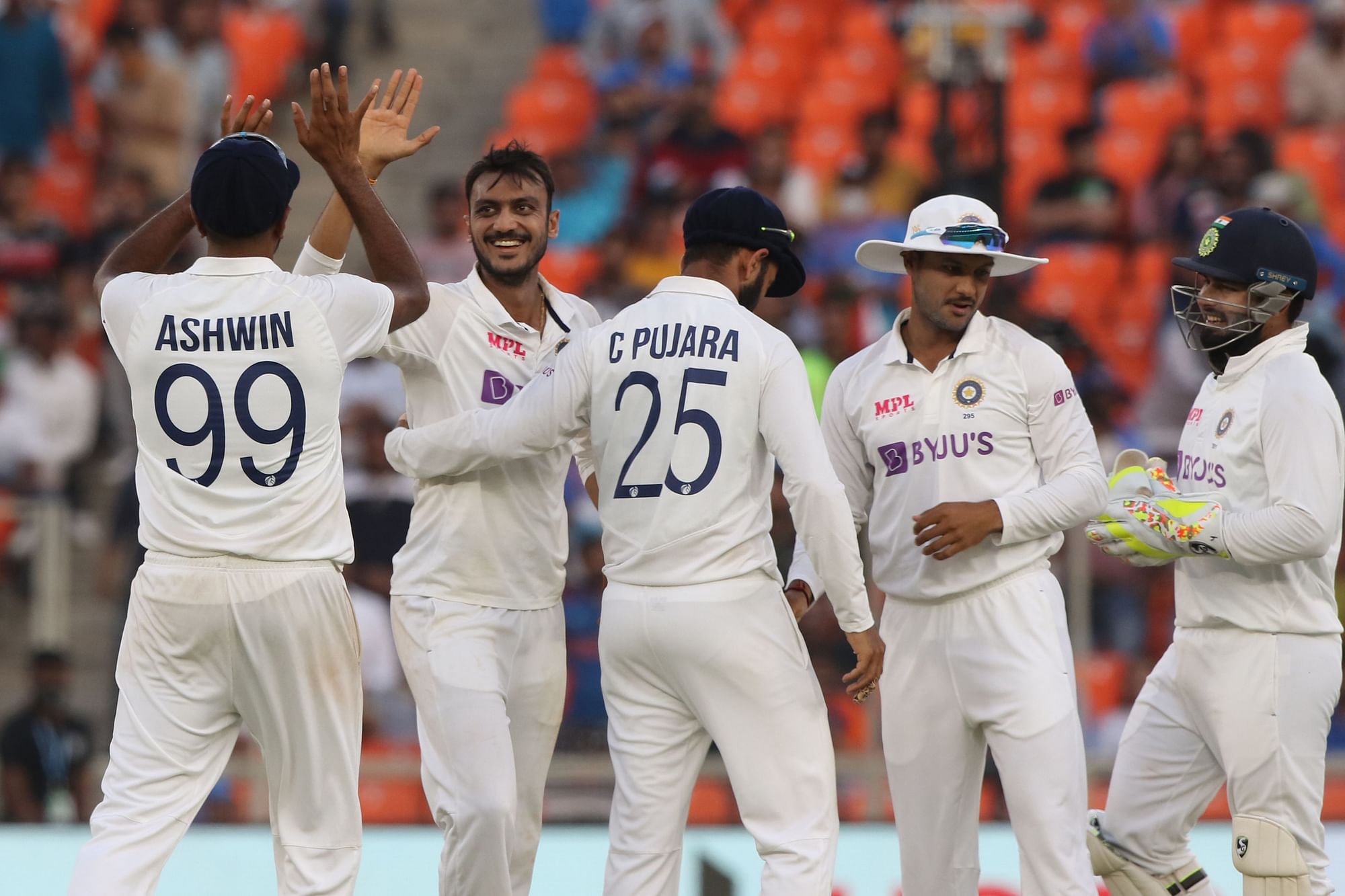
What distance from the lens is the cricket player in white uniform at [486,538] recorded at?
557cm

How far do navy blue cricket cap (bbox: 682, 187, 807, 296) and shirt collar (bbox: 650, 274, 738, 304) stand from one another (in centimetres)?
13

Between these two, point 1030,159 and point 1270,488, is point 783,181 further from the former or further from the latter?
point 1270,488

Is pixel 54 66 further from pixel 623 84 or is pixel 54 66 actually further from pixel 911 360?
pixel 911 360

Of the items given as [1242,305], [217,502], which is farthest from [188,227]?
[1242,305]

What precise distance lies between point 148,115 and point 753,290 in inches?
363

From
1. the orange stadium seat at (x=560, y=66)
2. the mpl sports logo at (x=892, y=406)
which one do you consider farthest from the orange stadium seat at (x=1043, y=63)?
the mpl sports logo at (x=892, y=406)

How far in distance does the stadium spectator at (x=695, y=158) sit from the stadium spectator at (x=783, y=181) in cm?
15

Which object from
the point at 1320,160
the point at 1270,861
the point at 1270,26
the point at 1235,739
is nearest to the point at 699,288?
the point at 1235,739

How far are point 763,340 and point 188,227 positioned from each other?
67.0 inches

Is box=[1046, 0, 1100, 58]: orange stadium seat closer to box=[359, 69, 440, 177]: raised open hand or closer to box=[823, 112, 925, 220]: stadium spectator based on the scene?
box=[823, 112, 925, 220]: stadium spectator

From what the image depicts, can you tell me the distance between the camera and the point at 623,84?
14.1m

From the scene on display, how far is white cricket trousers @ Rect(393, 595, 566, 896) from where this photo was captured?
17.9 ft

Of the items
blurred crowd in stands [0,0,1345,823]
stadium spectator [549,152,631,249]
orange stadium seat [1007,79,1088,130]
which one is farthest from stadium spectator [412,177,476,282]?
orange stadium seat [1007,79,1088,130]

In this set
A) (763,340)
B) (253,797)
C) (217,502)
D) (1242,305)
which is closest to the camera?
(217,502)
